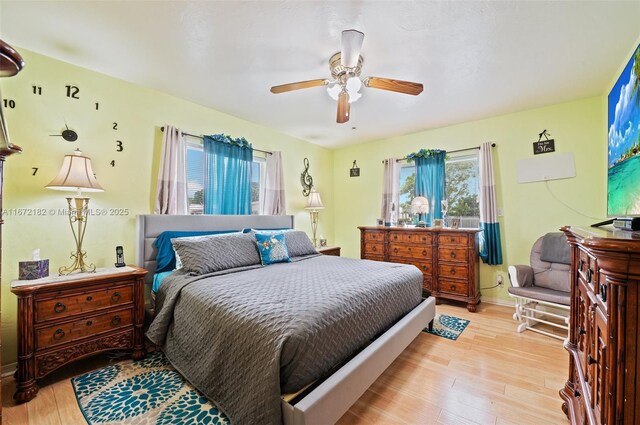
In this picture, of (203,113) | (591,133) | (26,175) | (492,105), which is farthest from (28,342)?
(591,133)

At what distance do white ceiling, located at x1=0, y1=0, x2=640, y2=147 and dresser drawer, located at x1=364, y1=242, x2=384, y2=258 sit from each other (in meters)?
2.09

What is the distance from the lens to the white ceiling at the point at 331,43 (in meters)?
1.84

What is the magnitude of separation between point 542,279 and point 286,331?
3.13 meters

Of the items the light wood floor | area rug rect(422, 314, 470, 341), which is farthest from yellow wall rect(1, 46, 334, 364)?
area rug rect(422, 314, 470, 341)

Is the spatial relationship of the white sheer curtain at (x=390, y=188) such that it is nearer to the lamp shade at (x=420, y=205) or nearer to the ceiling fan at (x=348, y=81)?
the lamp shade at (x=420, y=205)

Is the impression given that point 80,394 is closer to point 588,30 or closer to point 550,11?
point 550,11

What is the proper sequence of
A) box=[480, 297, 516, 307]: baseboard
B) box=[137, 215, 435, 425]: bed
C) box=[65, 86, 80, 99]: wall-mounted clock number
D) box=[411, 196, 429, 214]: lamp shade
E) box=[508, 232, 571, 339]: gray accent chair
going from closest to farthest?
box=[137, 215, 435, 425]: bed < box=[65, 86, 80, 99]: wall-mounted clock number < box=[508, 232, 571, 339]: gray accent chair < box=[480, 297, 516, 307]: baseboard < box=[411, 196, 429, 214]: lamp shade

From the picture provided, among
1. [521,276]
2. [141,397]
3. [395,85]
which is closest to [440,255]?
[521,276]

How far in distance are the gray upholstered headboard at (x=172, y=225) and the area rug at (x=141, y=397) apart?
0.90m

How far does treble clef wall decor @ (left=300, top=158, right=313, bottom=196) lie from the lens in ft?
15.8

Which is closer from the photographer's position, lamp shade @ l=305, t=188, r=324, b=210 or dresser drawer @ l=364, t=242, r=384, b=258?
dresser drawer @ l=364, t=242, r=384, b=258

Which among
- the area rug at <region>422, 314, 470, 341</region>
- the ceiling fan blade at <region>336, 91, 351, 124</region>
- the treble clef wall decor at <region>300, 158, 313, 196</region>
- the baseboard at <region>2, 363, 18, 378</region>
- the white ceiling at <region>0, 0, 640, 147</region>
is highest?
the white ceiling at <region>0, 0, 640, 147</region>

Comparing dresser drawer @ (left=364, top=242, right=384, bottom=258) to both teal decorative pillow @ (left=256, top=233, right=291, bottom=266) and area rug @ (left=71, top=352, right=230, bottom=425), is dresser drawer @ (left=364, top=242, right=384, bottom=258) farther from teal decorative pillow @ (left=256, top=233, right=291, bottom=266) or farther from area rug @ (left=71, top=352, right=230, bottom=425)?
area rug @ (left=71, top=352, right=230, bottom=425)

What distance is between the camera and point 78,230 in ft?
7.94
